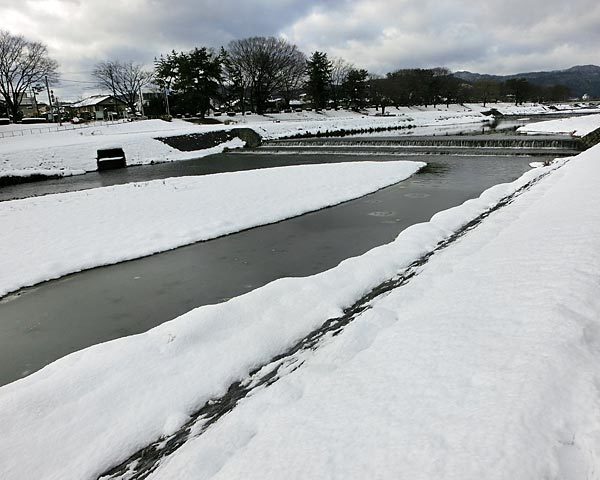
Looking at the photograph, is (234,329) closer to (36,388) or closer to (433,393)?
(36,388)

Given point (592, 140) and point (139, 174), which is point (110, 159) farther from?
point (592, 140)

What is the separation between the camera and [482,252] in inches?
233

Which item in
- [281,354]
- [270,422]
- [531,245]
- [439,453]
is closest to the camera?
[439,453]

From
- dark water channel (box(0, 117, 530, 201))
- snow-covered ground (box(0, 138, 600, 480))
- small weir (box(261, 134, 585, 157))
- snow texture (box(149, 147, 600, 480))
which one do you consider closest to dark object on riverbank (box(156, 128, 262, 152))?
dark water channel (box(0, 117, 530, 201))

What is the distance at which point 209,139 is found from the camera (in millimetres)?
31375

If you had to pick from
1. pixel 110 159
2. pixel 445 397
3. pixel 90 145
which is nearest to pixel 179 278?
pixel 445 397

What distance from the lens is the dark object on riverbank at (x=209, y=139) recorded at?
2922 cm

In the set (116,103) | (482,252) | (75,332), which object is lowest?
(75,332)

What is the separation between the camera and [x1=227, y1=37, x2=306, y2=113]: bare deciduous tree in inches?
2292

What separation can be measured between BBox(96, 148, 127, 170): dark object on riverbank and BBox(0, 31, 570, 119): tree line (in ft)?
90.6

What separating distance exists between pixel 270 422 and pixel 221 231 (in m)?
6.55

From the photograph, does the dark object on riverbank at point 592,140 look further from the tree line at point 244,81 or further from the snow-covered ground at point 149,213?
the tree line at point 244,81

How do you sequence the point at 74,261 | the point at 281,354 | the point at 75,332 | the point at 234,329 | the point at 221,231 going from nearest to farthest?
1. the point at 281,354
2. the point at 234,329
3. the point at 75,332
4. the point at 74,261
5. the point at 221,231

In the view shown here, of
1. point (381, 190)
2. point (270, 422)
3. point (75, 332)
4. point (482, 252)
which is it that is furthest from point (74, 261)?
point (381, 190)
